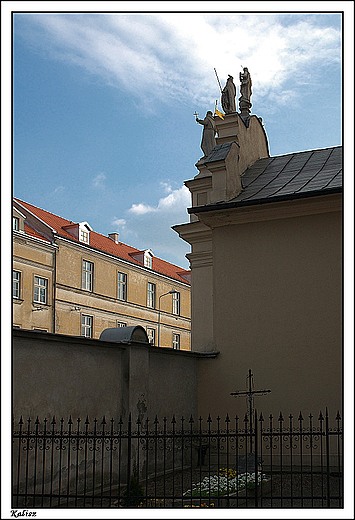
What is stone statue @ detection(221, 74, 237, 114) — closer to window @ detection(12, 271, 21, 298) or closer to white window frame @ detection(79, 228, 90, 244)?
window @ detection(12, 271, 21, 298)

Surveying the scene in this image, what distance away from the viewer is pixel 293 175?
1576 cm

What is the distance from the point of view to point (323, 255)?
516 inches

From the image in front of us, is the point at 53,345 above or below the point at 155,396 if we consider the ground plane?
above

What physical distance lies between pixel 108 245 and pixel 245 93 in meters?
23.9

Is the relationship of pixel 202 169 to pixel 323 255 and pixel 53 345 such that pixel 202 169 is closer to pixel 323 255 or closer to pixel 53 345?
pixel 323 255

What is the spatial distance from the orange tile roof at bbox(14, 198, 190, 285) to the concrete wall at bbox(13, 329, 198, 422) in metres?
21.7

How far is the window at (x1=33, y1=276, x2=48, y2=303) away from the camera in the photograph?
31.4 meters

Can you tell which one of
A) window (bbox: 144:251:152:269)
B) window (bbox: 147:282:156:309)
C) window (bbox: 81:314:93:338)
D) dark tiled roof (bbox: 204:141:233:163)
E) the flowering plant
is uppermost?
dark tiled roof (bbox: 204:141:233:163)

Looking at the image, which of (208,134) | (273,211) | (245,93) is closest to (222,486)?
(273,211)

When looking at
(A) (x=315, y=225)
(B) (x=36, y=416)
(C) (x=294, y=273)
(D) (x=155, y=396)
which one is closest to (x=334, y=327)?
(C) (x=294, y=273)

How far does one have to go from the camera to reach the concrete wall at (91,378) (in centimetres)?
890

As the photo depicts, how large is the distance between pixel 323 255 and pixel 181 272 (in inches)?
1424

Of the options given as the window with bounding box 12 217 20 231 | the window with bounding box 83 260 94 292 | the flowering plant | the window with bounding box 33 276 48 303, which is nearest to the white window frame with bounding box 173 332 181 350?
the window with bounding box 83 260 94 292

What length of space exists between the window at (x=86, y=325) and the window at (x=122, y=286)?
312 centimetres
